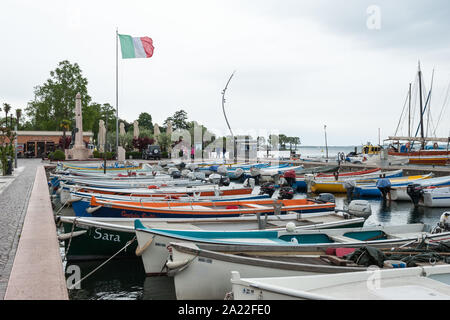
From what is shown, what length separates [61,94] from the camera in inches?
2790

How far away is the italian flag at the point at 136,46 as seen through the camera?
33.8 meters

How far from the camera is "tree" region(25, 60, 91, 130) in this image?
71.2m

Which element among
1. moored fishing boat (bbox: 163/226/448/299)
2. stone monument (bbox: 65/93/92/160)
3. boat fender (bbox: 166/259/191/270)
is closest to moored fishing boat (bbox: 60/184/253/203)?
moored fishing boat (bbox: 163/226/448/299)

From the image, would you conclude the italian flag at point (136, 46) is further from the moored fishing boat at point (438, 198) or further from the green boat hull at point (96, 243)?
the green boat hull at point (96, 243)

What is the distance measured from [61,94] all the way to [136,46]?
42587 mm

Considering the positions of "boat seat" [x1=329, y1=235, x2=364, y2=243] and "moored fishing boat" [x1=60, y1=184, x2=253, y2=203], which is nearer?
"boat seat" [x1=329, y1=235, x2=364, y2=243]

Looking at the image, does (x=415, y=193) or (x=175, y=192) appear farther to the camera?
(x=415, y=193)

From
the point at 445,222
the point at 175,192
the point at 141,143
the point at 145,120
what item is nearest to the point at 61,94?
the point at 141,143

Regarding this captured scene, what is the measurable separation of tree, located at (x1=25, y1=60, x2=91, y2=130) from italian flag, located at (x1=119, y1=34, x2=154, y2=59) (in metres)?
41.2

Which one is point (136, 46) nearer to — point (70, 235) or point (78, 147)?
point (78, 147)

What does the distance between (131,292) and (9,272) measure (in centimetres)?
278

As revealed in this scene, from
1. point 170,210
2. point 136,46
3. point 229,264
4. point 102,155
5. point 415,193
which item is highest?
point 136,46

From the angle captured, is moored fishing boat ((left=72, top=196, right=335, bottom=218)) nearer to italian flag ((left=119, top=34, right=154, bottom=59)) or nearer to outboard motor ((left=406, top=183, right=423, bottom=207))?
outboard motor ((left=406, top=183, right=423, bottom=207))
